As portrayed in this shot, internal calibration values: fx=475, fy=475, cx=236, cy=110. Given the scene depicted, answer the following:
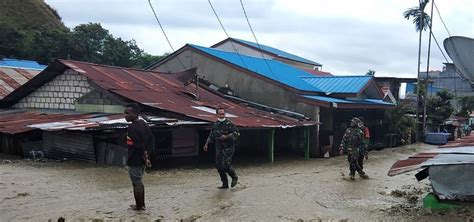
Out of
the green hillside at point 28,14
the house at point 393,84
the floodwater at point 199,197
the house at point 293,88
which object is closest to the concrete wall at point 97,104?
the floodwater at point 199,197

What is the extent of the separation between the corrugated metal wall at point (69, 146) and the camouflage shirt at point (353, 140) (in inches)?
274

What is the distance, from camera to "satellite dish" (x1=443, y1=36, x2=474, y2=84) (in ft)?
30.5

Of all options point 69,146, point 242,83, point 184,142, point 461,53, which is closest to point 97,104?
point 69,146

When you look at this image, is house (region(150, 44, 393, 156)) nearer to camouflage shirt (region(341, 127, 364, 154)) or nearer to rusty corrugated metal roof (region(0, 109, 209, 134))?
rusty corrugated metal roof (region(0, 109, 209, 134))

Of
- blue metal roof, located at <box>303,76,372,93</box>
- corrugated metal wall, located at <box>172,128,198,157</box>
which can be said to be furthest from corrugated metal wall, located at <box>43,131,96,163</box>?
blue metal roof, located at <box>303,76,372,93</box>

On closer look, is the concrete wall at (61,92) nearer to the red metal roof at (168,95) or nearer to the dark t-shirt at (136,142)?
the red metal roof at (168,95)

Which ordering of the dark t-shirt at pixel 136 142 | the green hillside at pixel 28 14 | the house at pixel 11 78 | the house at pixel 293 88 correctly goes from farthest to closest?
1. the green hillside at pixel 28 14
2. the house at pixel 293 88
3. the house at pixel 11 78
4. the dark t-shirt at pixel 136 142

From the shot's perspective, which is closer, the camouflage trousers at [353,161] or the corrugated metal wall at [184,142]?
the camouflage trousers at [353,161]

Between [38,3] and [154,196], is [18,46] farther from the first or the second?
[154,196]

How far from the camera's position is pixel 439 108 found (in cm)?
3594

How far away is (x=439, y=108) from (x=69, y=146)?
30.0 meters

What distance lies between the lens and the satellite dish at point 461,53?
930cm

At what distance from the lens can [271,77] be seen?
75.5ft

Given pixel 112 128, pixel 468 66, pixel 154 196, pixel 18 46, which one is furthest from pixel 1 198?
pixel 18 46
